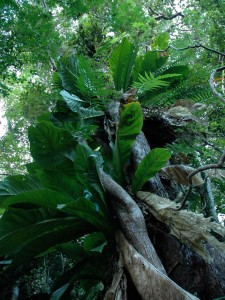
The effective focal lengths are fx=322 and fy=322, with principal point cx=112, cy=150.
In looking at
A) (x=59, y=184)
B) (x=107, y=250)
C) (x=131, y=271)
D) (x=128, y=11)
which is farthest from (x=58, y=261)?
(x=128, y=11)

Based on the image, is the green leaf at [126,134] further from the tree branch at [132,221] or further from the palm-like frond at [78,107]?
the palm-like frond at [78,107]

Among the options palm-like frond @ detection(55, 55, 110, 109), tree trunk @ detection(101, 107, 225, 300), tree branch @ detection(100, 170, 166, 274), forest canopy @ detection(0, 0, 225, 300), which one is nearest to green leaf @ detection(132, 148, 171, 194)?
forest canopy @ detection(0, 0, 225, 300)

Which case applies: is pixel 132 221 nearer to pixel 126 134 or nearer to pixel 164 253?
pixel 164 253

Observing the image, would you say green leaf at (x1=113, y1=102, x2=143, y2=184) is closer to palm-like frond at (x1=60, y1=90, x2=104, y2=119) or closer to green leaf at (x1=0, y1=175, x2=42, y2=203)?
palm-like frond at (x1=60, y1=90, x2=104, y2=119)

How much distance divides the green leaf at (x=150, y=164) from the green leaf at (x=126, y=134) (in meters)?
0.23

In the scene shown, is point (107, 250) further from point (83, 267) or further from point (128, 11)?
point (128, 11)

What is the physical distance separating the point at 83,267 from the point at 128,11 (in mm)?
3560

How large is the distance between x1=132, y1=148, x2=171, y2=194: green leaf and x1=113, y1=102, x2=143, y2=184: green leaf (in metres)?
0.23

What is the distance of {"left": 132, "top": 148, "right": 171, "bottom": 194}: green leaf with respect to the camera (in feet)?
8.98

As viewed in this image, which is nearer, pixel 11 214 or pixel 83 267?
pixel 11 214

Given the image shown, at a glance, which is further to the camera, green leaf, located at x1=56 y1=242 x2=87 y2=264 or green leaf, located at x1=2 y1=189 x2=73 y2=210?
green leaf, located at x1=56 y1=242 x2=87 y2=264

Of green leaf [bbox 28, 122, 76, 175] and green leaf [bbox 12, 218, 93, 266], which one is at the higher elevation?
green leaf [bbox 28, 122, 76, 175]

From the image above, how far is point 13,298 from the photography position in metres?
3.27

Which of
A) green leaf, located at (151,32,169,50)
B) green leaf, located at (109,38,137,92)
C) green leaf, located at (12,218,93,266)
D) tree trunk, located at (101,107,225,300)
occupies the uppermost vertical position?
green leaf, located at (151,32,169,50)
